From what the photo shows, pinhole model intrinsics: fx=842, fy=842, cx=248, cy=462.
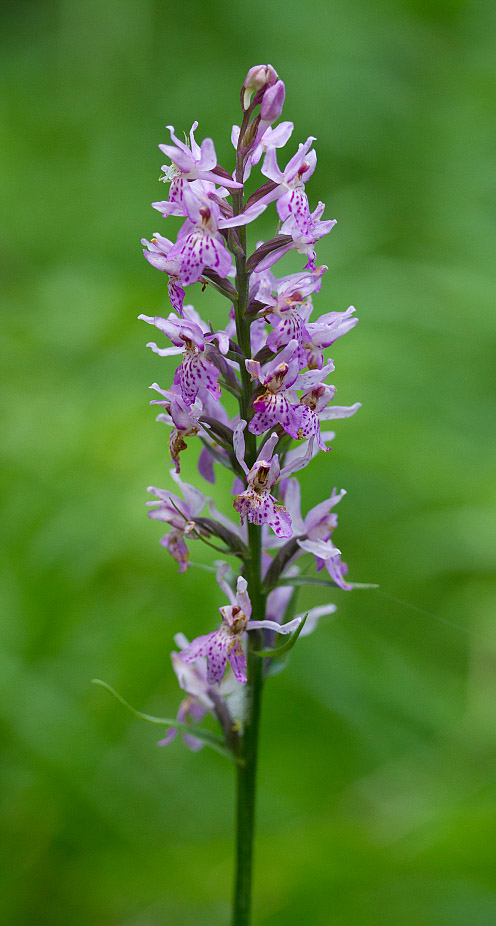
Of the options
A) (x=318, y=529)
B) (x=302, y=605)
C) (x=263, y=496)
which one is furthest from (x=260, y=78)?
(x=302, y=605)

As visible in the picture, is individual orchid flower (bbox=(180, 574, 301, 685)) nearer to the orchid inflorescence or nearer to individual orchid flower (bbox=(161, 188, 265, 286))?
the orchid inflorescence

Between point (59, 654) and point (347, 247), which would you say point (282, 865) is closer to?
point (59, 654)

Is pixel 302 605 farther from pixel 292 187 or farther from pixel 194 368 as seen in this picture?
pixel 292 187

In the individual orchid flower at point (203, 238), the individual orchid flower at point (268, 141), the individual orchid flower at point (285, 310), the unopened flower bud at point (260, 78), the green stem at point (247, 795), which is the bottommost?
the green stem at point (247, 795)

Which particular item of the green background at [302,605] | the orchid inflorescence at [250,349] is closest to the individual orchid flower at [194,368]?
the orchid inflorescence at [250,349]

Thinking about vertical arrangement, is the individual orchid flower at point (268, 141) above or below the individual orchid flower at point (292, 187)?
above


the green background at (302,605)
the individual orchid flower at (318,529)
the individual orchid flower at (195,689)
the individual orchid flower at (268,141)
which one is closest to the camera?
the individual orchid flower at (268,141)

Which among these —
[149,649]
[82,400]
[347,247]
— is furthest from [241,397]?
[347,247]

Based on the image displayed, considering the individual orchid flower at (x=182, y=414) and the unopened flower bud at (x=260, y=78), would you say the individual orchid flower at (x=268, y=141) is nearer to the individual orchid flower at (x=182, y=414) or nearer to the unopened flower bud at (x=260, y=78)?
the unopened flower bud at (x=260, y=78)

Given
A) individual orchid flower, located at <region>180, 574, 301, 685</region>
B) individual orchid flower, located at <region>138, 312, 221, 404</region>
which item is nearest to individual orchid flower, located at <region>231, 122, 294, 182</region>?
individual orchid flower, located at <region>138, 312, 221, 404</region>
